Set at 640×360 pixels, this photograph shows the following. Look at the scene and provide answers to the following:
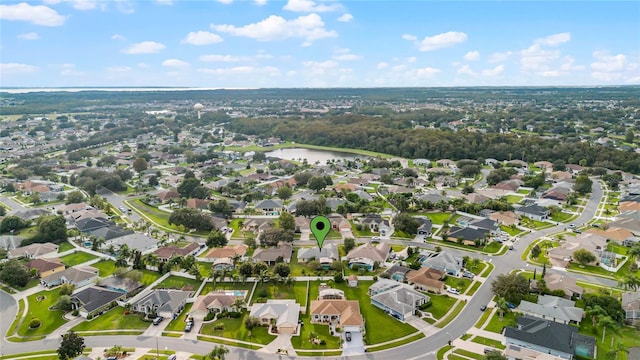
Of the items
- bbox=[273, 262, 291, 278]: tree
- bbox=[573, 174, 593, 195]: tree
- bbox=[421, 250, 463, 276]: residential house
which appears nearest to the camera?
bbox=[273, 262, 291, 278]: tree

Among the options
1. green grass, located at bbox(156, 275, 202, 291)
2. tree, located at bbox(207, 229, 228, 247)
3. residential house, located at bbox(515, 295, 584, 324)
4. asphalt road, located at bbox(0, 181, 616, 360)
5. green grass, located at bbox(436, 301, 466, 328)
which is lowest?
asphalt road, located at bbox(0, 181, 616, 360)

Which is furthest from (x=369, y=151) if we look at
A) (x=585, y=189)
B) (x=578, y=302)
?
(x=578, y=302)

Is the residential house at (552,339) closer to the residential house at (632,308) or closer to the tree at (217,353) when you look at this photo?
the residential house at (632,308)

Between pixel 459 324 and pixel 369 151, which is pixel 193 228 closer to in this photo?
pixel 459 324

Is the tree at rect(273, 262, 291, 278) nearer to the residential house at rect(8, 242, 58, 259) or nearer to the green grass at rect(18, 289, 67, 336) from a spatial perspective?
the green grass at rect(18, 289, 67, 336)

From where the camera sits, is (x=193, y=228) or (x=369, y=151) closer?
(x=193, y=228)

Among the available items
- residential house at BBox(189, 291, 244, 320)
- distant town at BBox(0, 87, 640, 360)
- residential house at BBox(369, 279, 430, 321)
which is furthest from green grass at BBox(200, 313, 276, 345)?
residential house at BBox(369, 279, 430, 321)

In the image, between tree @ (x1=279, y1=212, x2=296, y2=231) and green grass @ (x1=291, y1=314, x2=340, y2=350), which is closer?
green grass @ (x1=291, y1=314, x2=340, y2=350)

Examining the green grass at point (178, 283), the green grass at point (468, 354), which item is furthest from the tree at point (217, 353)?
the green grass at point (468, 354)
